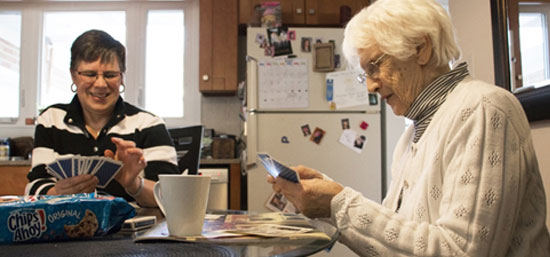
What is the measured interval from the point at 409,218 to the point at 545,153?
2.10ft

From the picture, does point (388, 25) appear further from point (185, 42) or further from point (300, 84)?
point (185, 42)

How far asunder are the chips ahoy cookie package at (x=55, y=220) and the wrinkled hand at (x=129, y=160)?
0.44 metres

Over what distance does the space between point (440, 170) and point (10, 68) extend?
3792 mm

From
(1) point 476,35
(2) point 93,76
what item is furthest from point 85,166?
(1) point 476,35

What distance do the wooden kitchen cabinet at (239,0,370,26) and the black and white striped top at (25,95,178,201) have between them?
1952 millimetres

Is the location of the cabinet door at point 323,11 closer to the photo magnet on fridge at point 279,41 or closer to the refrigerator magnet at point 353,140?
the photo magnet on fridge at point 279,41

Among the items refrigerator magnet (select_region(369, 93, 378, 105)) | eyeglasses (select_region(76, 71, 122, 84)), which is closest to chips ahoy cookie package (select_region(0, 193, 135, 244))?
eyeglasses (select_region(76, 71, 122, 84))

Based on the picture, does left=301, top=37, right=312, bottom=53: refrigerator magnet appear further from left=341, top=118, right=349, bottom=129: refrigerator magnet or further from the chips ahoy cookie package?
the chips ahoy cookie package

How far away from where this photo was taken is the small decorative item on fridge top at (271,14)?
3.01m

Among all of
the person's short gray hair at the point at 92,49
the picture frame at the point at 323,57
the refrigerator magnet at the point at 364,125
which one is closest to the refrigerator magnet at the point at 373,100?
the refrigerator magnet at the point at 364,125

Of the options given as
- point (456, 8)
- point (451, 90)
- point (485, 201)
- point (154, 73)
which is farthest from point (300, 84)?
point (485, 201)

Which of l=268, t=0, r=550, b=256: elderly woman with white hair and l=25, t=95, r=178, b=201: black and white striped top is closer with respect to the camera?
l=268, t=0, r=550, b=256: elderly woman with white hair

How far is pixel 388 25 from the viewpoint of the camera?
0.97 metres

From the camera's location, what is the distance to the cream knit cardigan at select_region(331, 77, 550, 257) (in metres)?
0.72
